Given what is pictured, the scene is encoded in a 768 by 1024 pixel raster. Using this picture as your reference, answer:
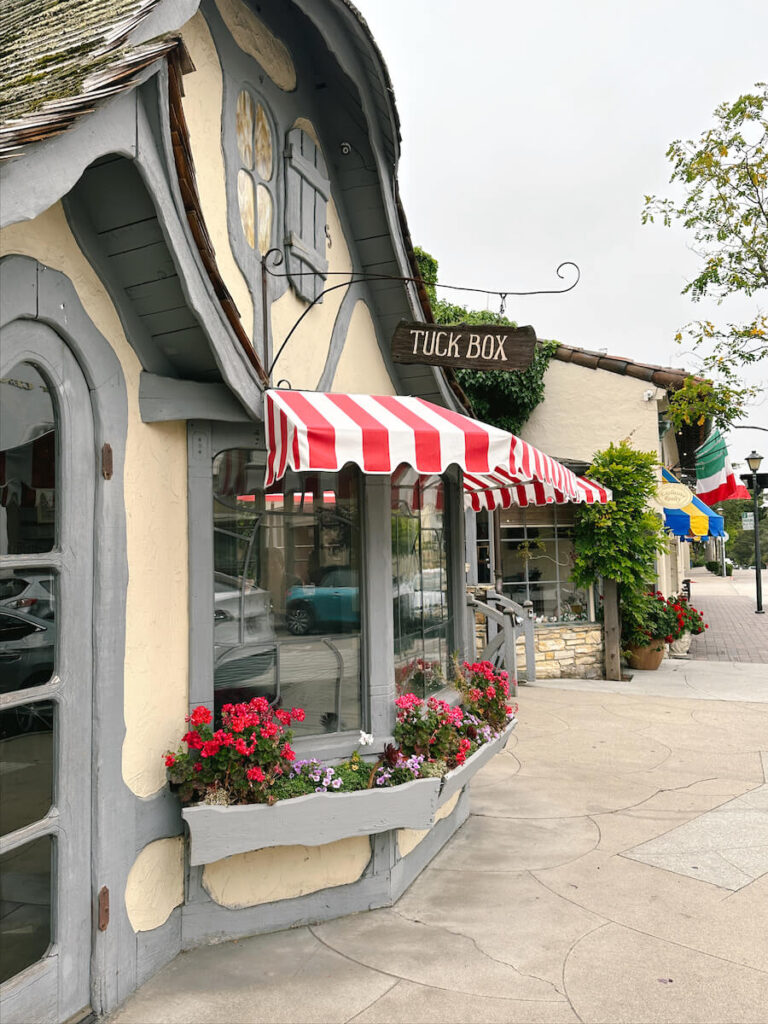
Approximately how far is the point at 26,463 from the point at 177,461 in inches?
33.5

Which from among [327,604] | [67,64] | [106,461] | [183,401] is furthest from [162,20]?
[327,604]

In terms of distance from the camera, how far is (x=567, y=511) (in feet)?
38.5

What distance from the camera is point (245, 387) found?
3559 millimetres

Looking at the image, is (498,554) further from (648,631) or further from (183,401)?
(183,401)

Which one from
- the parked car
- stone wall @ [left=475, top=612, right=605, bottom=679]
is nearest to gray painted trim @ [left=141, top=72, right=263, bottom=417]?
the parked car

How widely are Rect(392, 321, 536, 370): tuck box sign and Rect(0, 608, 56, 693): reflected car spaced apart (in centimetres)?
232

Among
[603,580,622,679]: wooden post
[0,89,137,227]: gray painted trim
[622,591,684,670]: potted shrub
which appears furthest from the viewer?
[622,591,684,670]: potted shrub

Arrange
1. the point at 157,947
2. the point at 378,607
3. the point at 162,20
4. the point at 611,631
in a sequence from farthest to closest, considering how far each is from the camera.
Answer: the point at 611,631
the point at 378,607
the point at 157,947
the point at 162,20

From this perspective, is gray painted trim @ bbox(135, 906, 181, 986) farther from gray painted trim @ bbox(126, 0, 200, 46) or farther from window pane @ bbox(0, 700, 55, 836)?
gray painted trim @ bbox(126, 0, 200, 46)

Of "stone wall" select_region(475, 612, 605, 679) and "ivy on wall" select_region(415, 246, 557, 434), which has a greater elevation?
"ivy on wall" select_region(415, 246, 557, 434)

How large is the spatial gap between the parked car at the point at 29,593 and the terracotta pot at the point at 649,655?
10.4 metres

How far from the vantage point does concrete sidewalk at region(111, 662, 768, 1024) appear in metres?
3.21

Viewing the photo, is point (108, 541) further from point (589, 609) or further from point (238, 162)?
point (589, 609)

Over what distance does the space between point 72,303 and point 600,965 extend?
3.60m
